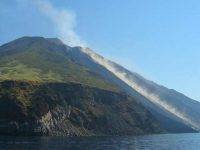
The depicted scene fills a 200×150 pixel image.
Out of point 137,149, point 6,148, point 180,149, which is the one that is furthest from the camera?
point 180,149

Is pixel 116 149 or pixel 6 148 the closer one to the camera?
pixel 6 148

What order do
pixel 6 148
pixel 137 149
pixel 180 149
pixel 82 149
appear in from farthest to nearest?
pixel 180 149 → pixel 137 149 → pixel 82 149 → pixel 6 148

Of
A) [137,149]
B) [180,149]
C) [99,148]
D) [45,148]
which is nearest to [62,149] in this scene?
[45,148]

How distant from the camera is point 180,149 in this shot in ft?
589

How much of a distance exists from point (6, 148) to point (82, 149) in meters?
26.6

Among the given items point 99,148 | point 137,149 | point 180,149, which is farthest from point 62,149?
point 180,149

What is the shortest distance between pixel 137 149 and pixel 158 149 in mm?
10141

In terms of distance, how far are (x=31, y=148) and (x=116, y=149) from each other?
32414 millimetres

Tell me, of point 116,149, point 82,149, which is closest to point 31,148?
point 82,149

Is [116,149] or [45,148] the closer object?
[45,148]

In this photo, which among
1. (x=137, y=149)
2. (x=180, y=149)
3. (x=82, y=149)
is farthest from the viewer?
(x=180, y=149)

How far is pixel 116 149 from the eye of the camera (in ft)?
524

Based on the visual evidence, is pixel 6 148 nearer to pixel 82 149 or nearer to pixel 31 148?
pixel 31 148

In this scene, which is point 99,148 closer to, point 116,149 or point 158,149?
point 116,149
